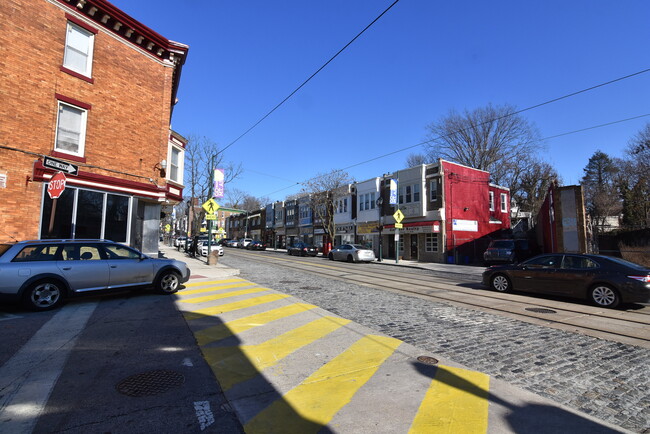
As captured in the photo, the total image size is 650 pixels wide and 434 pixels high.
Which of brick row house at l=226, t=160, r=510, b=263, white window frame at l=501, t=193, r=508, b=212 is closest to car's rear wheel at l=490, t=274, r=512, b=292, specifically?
brick row house at l=226, t=160, r=510, b=263

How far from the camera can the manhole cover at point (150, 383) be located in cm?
363

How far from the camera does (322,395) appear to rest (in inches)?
145

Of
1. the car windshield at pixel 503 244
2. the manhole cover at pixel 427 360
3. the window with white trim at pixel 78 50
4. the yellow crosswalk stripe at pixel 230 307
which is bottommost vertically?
the manhole cover at pixel 427 360

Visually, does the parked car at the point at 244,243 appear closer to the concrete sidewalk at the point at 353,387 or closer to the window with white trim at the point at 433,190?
the window with white trim at the point at 433,190

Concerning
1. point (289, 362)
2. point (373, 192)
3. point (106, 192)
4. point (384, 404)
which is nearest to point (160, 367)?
point (289, 362)

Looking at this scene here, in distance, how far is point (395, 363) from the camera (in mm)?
4656

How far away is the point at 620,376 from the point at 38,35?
17.2m

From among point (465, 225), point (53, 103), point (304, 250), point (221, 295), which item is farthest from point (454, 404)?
point (304, 250)

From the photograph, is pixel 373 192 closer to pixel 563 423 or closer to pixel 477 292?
pixel 477 292

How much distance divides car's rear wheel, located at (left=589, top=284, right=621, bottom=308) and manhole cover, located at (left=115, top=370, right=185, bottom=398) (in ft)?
32.3

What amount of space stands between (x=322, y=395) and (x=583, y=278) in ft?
28.6

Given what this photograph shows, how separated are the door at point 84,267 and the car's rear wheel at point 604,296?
39.5 ft

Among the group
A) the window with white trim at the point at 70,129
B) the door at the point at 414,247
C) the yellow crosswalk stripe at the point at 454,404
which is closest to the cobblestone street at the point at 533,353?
the yellow crosswalk stripe at the point at 454,404

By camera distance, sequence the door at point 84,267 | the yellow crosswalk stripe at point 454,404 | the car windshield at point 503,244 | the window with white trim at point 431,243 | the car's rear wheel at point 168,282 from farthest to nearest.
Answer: the window with white trim at point 431,243, the car windshield at point 503,244, the car's rear wheel at point 168,282, the door at point 84,267, the yellow crosswalk stripe at point 454,404
